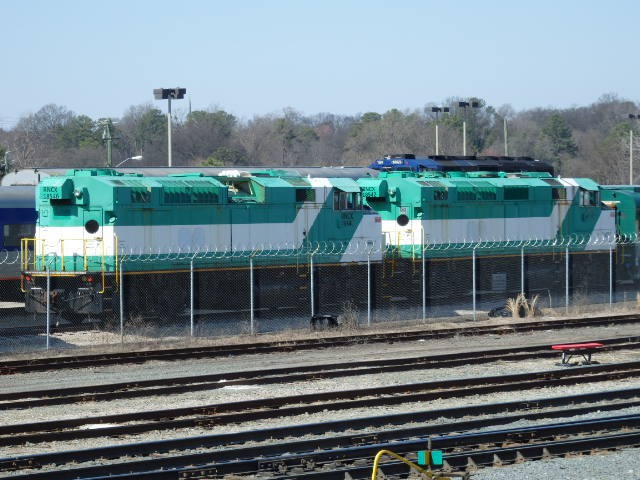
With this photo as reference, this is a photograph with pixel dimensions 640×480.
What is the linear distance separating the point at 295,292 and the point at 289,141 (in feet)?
246

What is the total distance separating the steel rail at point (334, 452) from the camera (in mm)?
10844

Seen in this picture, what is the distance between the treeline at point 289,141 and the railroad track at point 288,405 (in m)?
65.4

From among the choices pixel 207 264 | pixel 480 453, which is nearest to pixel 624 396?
pixel 480 453

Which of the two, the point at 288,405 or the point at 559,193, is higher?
the point at 559,193

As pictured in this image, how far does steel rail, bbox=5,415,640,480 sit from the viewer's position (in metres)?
10.8

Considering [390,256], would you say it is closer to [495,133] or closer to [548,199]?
[548,199]

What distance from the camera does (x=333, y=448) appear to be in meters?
12.1

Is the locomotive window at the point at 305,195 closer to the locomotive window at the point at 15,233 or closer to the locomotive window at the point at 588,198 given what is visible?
the locomotive window at the point at 15,233

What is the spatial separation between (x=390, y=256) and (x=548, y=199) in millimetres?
6399

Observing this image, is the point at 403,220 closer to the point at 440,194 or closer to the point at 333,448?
the point at 440,194

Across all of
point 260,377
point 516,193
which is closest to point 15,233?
point 260,377

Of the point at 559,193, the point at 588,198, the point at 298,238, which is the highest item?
the point at 559,193

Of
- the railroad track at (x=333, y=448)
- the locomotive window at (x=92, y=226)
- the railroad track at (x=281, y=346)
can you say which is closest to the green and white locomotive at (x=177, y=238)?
the locomotive window at (x=92, y=226)

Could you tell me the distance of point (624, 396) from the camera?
15383mm
